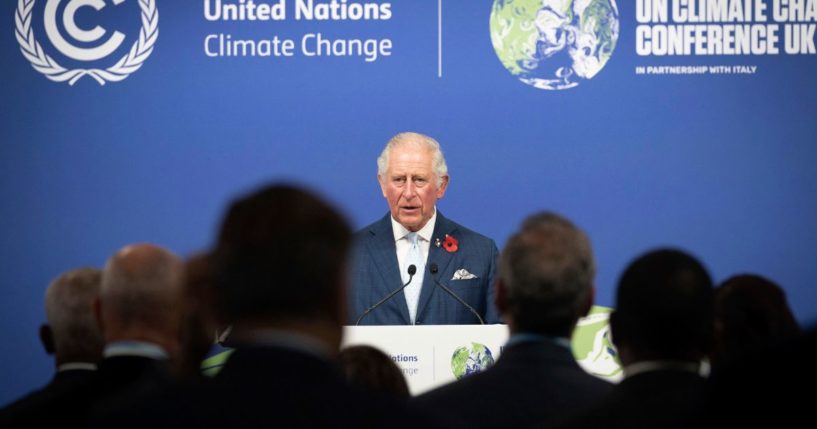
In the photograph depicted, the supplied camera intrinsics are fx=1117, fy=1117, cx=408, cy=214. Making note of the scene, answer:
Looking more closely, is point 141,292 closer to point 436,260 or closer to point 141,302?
point 141,302

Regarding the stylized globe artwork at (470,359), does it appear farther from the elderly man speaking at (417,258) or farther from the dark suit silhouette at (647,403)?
the dark suit silhouette at (647,403)

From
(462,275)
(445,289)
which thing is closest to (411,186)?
(462,275)

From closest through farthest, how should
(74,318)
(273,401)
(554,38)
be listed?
(273,401)
(74,318)
(554,38)

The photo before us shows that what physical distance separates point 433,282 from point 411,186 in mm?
632

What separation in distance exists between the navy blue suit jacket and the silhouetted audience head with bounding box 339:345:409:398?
2175 mm

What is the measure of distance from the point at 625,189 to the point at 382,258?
1.58 m

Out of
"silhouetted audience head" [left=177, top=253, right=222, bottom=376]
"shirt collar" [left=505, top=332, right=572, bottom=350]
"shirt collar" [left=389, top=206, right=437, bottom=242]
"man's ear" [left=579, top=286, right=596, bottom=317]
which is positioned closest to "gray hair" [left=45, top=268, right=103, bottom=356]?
"silhouetted audience head" [left=177, top=253, right=222, bottom=376]

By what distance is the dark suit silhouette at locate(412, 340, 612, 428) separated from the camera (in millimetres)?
2031

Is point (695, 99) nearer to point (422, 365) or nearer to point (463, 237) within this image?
point (463, 237)

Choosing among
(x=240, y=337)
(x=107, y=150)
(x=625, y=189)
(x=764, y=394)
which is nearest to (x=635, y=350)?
(x=240, y=337)

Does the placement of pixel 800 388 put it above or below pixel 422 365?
above

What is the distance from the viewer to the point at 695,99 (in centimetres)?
574

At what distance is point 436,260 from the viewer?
4.78 metres

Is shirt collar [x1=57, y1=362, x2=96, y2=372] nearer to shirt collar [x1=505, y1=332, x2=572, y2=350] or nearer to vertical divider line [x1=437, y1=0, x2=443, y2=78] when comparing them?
shirt collar [x1=505, y1=332, x2=572, y2=350]
